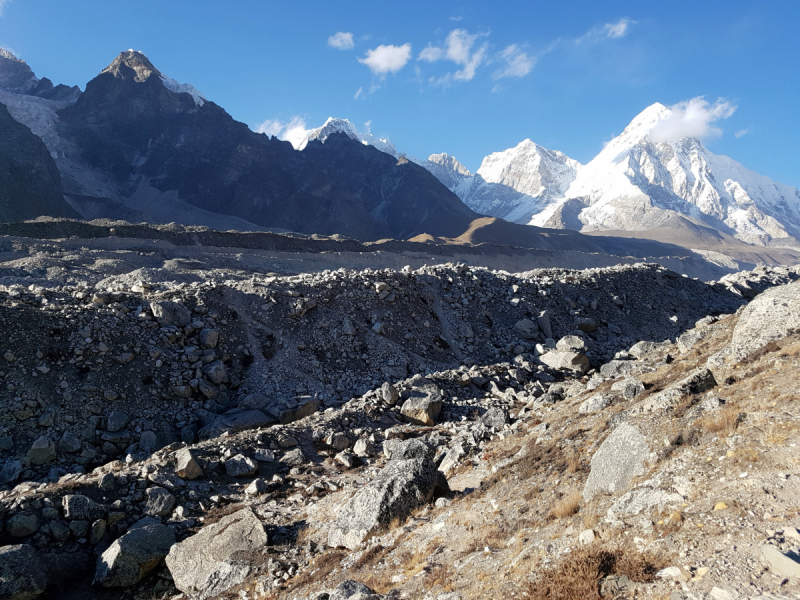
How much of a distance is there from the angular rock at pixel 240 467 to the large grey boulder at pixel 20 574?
3.26m

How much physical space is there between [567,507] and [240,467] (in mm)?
6635

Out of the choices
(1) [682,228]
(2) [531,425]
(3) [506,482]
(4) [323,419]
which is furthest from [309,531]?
(1) [682,228]

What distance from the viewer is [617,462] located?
234 inches

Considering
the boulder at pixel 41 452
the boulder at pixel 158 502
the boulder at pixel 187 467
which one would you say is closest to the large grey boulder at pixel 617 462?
the boulder at pixel 158 502

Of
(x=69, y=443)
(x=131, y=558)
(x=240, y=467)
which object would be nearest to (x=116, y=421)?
(x=69, y=443)

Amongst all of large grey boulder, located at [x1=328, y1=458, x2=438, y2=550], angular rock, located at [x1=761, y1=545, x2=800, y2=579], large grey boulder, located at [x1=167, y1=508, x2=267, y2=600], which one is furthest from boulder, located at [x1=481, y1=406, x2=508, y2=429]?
angular rock, located at [x1=761, y1=545, x2=800, y2=579]

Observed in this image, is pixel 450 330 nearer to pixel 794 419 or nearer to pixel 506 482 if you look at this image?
pixel 506 482

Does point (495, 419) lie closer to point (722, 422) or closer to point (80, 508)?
point (722, 422)

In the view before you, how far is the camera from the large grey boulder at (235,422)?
37.8ft

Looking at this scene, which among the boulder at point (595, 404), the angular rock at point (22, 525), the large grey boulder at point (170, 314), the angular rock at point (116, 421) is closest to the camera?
the angular rock at point (22, 525)

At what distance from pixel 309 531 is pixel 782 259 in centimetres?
16313

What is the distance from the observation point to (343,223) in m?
110

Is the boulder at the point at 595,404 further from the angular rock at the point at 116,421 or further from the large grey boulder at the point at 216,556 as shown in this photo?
the angular rock at the point at 116,421

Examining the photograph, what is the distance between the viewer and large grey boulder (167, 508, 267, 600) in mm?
6469
